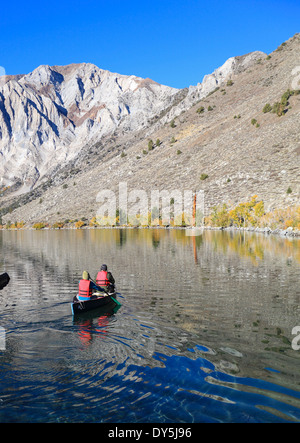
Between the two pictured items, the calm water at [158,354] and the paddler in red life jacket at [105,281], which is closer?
the calm water at [158,354]

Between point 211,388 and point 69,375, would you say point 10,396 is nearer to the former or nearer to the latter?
point 69,375

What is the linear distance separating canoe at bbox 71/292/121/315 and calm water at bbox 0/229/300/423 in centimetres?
58

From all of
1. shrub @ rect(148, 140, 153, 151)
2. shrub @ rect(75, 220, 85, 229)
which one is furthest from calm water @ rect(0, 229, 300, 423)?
shrub @ rect(148, 140, 153, 151)

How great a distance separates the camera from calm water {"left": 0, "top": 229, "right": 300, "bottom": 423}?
9.43 meters

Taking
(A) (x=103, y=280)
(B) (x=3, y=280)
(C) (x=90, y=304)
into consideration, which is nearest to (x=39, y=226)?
(A) (x=103, y=280)

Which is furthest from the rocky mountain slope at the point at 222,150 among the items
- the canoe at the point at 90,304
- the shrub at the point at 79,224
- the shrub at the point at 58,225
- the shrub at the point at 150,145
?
the canoe at the point at 90,304

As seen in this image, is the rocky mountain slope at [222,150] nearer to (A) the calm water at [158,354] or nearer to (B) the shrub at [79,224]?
(B) the shrub at [79,224]

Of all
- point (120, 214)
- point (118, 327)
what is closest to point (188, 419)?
point (118, 327)

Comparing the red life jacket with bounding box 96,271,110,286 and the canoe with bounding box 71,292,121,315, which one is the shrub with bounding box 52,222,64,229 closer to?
the red life jacket with bounding box 96,271,110,286

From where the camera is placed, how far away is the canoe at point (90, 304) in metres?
18.2

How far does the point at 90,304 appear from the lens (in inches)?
743

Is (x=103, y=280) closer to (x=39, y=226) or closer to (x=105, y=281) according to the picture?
(x=105, y=281)

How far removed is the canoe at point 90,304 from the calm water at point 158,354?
1.90 feet
